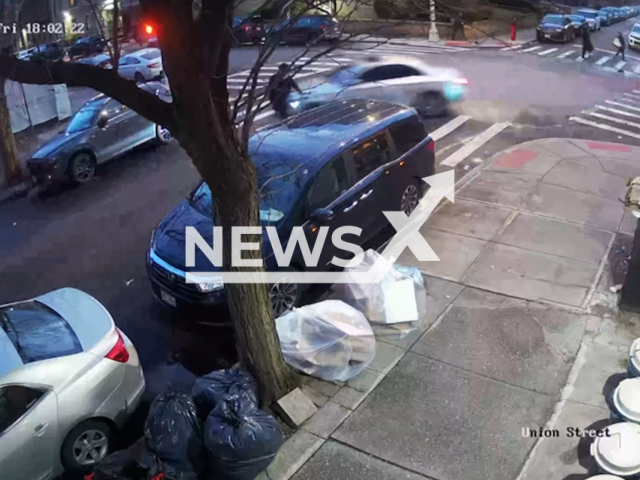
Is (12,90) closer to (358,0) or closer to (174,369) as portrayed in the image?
(174,369)

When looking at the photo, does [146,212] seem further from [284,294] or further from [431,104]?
[431,104]

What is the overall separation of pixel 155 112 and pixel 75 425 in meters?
2.62

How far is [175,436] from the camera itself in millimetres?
4992

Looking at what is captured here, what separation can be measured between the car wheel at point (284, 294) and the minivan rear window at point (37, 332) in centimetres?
219

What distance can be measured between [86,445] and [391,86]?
11.2 metres

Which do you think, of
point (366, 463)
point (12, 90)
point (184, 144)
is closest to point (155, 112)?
point (184, 144)

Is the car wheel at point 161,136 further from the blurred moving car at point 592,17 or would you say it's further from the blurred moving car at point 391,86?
the blurred moving car at point 592,17

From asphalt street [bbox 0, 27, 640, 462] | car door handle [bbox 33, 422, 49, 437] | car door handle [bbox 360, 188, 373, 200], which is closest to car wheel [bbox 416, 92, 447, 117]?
asphalt street [bbox 0, 27, 640, 462]

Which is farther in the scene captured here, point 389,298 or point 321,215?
point 321,215

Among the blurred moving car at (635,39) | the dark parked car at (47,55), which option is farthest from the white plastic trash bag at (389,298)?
the blurred moving car at (635,39)

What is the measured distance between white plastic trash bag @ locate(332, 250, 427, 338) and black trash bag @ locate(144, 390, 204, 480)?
2.37 metres

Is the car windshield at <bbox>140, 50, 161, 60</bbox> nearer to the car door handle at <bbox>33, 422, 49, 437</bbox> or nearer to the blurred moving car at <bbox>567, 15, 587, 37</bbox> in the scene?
the car door handle at <bbox>33, 422, 49, 437</bbox>

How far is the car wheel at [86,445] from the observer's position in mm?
5336

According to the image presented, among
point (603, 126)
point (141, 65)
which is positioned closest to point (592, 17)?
point (603, 126)
